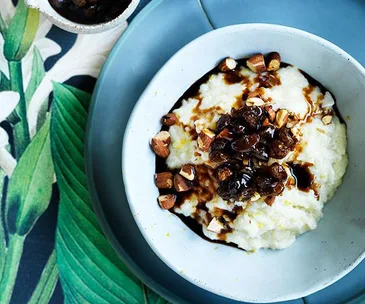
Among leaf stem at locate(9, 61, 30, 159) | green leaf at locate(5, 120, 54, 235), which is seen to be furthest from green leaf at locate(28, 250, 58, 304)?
leaf stem at locate(9, 61, 30, 159)

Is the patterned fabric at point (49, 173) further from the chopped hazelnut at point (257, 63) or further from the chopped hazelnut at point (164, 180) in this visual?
the chopped hazelnut at point (257, 63)

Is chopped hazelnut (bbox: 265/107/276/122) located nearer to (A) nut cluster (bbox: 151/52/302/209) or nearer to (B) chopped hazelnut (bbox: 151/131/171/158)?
(A) nut cluster (bbox: 151/52/302/209)

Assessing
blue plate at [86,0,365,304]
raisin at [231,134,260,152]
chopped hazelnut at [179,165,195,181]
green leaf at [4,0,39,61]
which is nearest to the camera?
raisin at [231,134,260,152]

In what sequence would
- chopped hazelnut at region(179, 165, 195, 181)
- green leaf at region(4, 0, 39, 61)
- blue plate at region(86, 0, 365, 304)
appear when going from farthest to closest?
1. green leaf at region(4, 0, 39, 61)
2. blue plate at region(86, 0, 365, 304)
3. chopped hazelnut at region(179, 165, 195, 181)

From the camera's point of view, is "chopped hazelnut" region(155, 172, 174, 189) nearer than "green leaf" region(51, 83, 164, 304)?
Yes

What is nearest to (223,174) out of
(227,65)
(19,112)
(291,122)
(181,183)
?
(181,183)

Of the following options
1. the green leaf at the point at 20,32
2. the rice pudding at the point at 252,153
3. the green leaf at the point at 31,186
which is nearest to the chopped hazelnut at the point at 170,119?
the rice pudding at the point at 252,153

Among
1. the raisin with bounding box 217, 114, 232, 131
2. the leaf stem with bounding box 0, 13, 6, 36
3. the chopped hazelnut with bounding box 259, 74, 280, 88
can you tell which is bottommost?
the leaf stem with bounding box 0, 13, 6, 36
